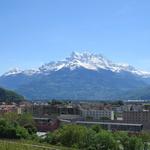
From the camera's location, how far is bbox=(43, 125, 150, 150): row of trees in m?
55.5

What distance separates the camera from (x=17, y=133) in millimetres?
69000

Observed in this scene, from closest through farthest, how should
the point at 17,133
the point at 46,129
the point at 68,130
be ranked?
the point at 68,130 < the point at 17,133 < the point at 46,129

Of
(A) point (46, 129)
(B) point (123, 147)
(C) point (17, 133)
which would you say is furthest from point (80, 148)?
(A) point (46, 129)

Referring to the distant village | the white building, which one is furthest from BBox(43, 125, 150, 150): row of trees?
the white building

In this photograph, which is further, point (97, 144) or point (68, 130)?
point (68, 130)

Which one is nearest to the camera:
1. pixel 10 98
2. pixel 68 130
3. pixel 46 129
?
pixel 68 130

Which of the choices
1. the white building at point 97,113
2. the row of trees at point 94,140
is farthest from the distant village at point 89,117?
the row of trees at point 94,140

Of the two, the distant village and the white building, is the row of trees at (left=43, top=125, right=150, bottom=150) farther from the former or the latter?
the white building

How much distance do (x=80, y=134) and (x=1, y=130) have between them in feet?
55.5

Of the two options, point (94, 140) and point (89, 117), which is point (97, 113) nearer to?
point (89, 117)

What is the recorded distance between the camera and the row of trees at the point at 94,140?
5553cm

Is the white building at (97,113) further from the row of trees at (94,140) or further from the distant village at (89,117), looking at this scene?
the row of trees at (94,140)

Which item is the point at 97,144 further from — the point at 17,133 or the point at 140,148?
the point at 17,133

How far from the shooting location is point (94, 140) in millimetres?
56750
